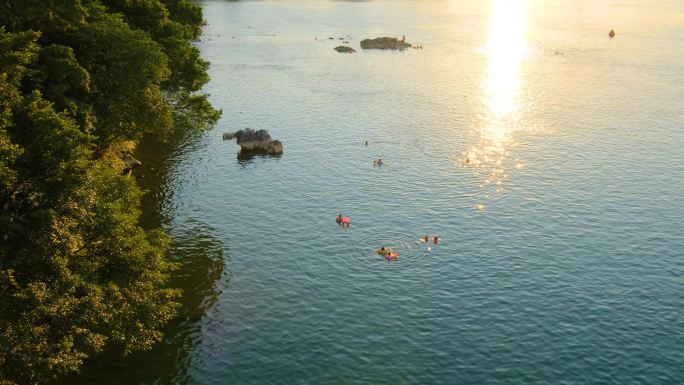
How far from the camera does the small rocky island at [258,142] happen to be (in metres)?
115

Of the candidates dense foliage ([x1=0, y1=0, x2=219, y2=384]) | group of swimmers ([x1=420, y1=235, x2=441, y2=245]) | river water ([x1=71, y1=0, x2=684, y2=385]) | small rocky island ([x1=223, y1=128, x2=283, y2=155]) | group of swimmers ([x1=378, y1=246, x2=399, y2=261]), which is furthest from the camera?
small rocky island ([x1=223, y1=128, x2=283, y2=155])

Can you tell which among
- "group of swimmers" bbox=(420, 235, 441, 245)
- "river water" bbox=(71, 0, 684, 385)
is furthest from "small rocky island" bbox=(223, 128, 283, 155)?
"group of swimmers" bbox=(420, 235, 441, 245)

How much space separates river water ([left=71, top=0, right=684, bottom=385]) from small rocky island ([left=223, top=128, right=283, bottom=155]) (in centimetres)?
223

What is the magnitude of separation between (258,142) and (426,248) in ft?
156

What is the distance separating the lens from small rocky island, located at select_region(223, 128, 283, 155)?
11494 centimetres

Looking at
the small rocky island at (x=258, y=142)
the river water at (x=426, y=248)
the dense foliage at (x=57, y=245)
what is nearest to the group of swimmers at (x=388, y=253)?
the river water at (x=426, y=248)

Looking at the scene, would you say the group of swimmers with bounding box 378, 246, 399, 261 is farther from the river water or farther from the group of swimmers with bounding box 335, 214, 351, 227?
the group of swimmers with bounding box 335, 214, 351, 227

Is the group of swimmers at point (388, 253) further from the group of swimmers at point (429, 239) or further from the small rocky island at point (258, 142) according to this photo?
the small rocky island at point (258, 142)

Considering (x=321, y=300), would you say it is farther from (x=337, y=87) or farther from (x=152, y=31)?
(x=337, y=87)

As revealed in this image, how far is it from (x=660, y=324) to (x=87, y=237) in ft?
169

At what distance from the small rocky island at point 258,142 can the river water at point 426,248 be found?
2.23 metres

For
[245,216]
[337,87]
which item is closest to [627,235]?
[245,216]

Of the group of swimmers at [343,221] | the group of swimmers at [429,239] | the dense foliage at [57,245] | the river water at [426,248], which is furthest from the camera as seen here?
the group of swimmers at [343,221]

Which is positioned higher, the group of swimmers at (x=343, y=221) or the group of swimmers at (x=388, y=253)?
the group of swimmers at (x=343, y=221)
